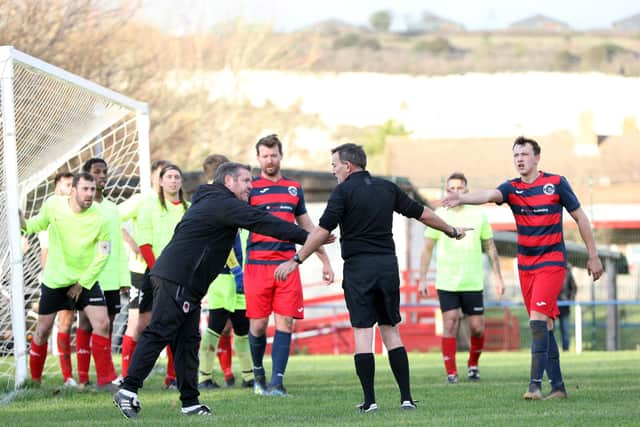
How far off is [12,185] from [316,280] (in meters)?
17.7

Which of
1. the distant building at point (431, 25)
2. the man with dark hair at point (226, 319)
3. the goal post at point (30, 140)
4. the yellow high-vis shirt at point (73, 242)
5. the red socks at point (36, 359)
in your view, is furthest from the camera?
the distant building at point (431, 25)

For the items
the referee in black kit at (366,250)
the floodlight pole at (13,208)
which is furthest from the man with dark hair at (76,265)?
the referee in black kit at (366,250)

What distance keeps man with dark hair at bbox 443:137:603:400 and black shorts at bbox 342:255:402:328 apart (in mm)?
1355

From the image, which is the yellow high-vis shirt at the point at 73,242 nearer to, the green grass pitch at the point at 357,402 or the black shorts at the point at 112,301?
the black shorts at the point at 112,301

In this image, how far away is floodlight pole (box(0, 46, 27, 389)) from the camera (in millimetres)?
10945

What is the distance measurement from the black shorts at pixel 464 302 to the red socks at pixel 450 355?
0.34m

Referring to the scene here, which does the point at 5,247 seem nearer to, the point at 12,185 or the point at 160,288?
the point at 12,185

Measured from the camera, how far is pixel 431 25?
90.7m

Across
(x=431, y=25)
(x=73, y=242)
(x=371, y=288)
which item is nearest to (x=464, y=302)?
(x=371, y=288)

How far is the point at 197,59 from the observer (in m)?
46.1

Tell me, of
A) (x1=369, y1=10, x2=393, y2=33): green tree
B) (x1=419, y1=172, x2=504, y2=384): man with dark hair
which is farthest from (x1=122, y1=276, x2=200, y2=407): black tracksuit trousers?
(x1=369, y1=10, x2=393, y2=33): green tree

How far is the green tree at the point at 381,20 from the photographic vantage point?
303 feet

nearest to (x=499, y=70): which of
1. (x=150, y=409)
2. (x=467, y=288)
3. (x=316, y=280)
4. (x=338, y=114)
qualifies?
(x=338, y=114)

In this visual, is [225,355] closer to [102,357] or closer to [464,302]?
[102,357]
